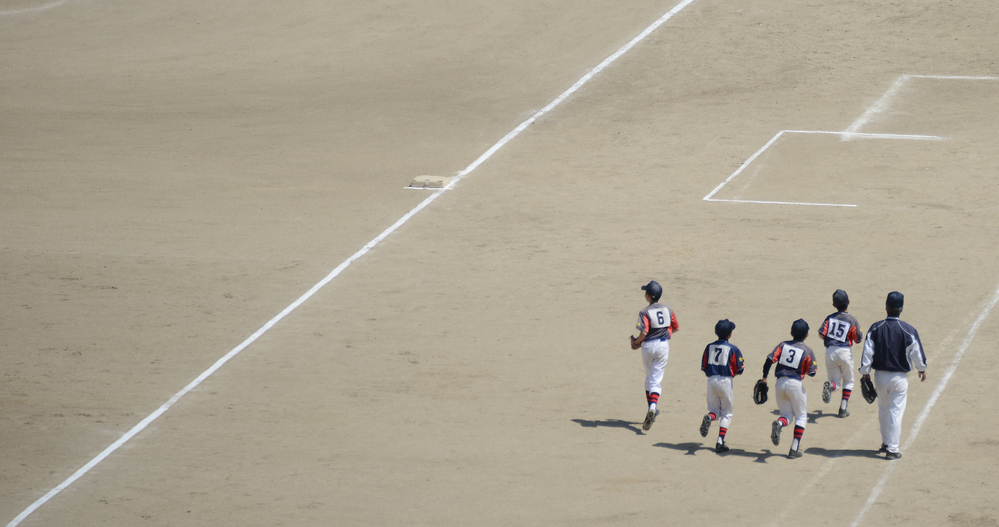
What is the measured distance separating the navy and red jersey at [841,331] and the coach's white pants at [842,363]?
64 millimetres

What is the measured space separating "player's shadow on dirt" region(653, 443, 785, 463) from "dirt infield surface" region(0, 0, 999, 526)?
5 cm

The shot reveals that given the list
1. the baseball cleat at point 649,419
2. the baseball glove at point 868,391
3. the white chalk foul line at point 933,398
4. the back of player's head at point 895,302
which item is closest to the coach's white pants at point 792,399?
the baseball glove at point 868,391

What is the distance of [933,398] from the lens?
1183cm

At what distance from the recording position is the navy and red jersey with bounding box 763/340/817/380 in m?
10.3

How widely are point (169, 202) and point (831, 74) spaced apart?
51.3ft

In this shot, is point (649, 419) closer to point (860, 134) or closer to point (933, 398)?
point (933, 398)

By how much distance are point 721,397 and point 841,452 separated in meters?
1.34

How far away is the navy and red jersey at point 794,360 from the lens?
1027cm

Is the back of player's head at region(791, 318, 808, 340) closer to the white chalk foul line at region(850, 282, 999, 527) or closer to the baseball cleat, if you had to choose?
the white chalk foul line at region(850, 282, 999, 527)

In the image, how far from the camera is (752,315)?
14.6 m

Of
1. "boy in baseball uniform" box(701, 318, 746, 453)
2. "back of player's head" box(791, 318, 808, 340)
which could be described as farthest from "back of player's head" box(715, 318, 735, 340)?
"back of player's head" box(791, 318, 808, 340)

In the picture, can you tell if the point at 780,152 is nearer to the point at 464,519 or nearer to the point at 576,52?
the point at 576,52

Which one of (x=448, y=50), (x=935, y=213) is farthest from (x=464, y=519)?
(x=448, y=50)

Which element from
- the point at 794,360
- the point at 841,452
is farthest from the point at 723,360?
the point at 841,452
